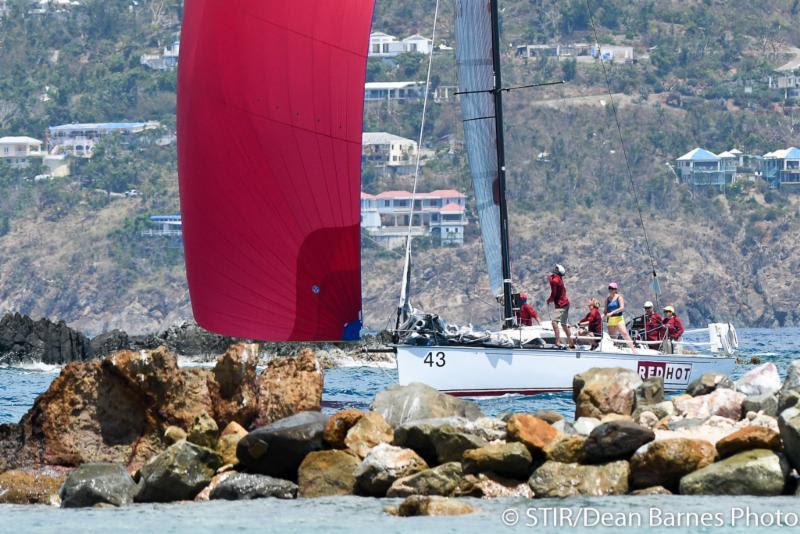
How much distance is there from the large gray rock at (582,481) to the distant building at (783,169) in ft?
324

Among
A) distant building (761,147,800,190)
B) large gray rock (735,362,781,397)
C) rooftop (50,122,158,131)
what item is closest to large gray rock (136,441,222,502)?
→ large gray rock (735,362,781,397)

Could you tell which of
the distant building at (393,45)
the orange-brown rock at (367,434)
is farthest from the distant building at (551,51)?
the orange-brown rock at (367,434)

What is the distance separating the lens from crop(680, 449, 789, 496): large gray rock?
470 inches

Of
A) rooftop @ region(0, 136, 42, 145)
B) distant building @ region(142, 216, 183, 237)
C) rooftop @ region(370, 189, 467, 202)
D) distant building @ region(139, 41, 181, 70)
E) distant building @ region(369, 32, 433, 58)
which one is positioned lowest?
distant building @ region(142, 216, 183, 237)

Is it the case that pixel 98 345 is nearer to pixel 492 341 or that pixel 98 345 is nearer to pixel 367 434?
pixel 492 341

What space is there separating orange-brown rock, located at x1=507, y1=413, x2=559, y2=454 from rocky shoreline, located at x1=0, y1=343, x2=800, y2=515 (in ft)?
0.04

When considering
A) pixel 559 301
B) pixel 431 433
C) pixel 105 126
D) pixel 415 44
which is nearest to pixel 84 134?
pixel 105 126

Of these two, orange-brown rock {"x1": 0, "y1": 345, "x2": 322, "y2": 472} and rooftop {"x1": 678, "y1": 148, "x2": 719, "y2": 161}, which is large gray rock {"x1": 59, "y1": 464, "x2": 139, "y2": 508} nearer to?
orange-brown rock {"x1": 0, "y1": 345, "x2": 322, "y2": 472}

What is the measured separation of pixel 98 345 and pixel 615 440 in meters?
29.0

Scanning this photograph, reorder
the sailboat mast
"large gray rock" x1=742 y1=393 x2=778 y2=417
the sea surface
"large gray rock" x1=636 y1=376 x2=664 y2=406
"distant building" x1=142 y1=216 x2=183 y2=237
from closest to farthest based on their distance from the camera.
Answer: the sea surface → "large gray rock" x1=742 y1=393 x2=778 y2=417 → "large gray rock" x1=636 y1=376 x2=664 y2=406 → the sailboat mast → "distant building" x1=142 y1=216 x2=183 y2=237

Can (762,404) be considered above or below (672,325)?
above

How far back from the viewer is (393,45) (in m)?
135

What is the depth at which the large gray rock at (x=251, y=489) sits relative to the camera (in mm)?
12703

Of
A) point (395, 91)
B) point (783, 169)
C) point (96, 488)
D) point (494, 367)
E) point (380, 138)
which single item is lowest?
point (494, 367)
